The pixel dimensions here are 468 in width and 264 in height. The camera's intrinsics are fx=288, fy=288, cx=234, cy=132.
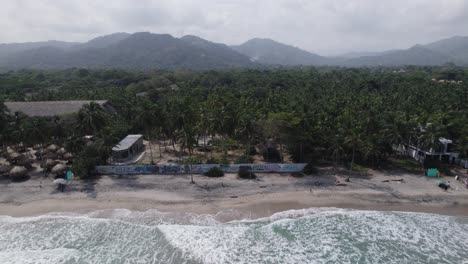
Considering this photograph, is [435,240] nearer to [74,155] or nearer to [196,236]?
[196,236]

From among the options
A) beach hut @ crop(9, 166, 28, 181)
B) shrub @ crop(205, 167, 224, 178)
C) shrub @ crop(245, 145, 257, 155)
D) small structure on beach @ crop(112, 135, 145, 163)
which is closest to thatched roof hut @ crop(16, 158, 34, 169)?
beach hut @ crop(9, 166, 28, 181)

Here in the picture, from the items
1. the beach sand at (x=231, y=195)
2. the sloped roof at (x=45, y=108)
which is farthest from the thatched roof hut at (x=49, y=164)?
the sloped roof at (x=45, y=108)

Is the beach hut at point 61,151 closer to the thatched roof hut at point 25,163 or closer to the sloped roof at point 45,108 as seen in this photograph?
the thatched roof hut at point 25,163

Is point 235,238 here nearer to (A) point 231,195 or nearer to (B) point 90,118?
(A) point 231,195

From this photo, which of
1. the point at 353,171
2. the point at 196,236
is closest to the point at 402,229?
the point at 353,171

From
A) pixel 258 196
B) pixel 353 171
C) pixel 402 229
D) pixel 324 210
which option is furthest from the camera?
pixel 353 171

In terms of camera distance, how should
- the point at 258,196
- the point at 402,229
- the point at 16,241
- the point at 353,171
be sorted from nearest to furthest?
the point at 16,241 < the point at 402,229 < the point at 258,196 < the point at 353,171
